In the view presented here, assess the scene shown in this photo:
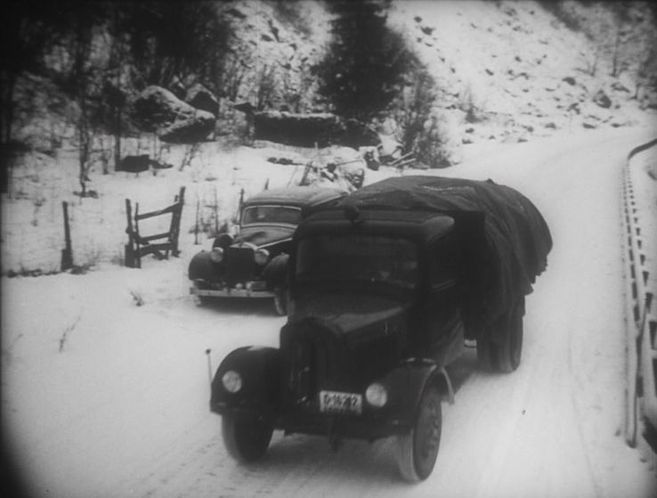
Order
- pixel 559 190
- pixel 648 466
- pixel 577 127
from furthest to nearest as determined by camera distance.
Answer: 1. pixel 577 127
2. pixel 559 190
3. pixel 648 466

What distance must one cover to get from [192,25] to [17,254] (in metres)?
14.1

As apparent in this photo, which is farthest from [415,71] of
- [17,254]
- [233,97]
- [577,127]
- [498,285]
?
[498,285]

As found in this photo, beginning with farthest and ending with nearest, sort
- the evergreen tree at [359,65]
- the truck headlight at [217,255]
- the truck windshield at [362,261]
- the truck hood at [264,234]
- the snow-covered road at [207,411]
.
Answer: the evergreen tree at [359,65] < the truck hood at [264,234] < the truck headlight at [217,255] < the truck windshield at [362,261] < the snow-covered road at [207,411]

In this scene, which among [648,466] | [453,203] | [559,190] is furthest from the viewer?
[559,190]

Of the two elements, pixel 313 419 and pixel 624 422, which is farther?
pixel 624 422

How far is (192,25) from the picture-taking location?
73.9 feet

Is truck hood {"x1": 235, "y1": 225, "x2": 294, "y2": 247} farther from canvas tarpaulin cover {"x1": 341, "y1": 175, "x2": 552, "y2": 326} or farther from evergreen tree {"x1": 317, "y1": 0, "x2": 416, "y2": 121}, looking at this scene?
evergreen tree {"x1": 317, "y1": 0, "x2": 416, "y2": 121}

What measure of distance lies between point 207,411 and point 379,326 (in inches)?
93.2

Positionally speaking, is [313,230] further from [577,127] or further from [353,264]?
[577,127]

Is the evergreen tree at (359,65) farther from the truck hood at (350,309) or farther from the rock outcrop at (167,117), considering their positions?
the truck hood at (350,309)

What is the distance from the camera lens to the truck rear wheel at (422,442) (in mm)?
4746

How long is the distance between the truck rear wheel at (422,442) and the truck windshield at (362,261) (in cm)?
104

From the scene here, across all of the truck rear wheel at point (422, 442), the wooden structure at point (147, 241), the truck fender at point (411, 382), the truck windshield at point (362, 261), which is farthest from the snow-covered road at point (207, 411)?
the truck windshield at point (362, 261)

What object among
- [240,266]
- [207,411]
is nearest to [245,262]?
[240,266]
